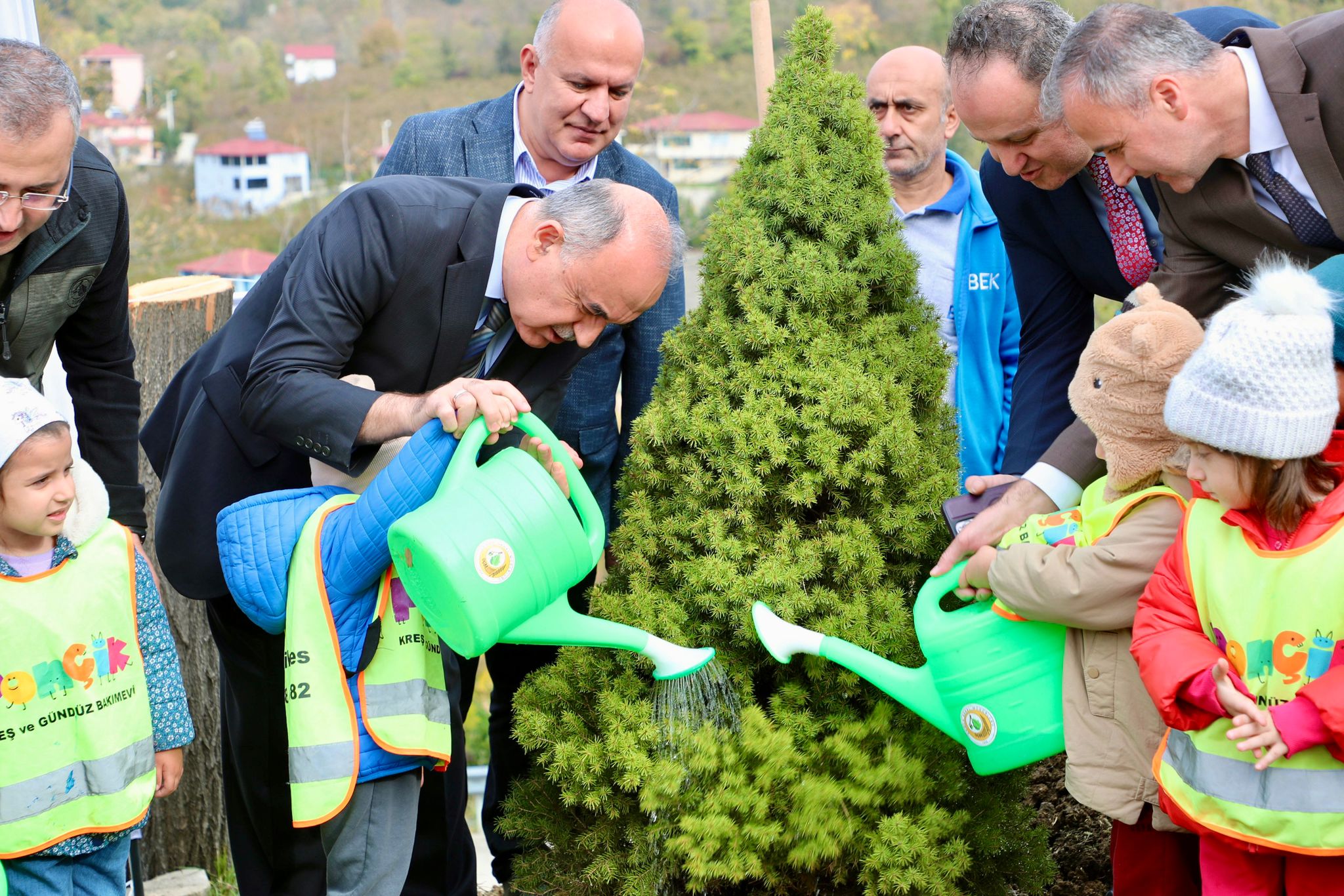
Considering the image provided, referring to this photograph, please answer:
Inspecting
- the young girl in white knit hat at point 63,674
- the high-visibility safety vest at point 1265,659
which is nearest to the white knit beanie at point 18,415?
the young girl in white knit hat at point 63,674

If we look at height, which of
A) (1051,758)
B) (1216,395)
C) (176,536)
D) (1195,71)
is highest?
(1195,71)

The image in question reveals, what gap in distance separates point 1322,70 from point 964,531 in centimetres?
109

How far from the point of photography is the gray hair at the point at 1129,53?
2.24 m

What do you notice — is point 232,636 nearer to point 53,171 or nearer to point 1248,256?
point 53,171

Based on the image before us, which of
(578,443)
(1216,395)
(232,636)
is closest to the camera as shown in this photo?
(1216,395)

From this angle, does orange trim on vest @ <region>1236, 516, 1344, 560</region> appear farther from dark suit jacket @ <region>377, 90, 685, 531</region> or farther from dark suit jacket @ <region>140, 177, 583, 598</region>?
dark suit jacket @ <region>377, 90, 685, 531</region>

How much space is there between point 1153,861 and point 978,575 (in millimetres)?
766

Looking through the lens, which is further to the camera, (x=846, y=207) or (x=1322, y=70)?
(x=846, y=207)

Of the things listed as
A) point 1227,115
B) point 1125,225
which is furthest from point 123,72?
point 1227,115

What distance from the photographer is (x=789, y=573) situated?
7.70ft

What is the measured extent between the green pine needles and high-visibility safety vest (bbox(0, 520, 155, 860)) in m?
0.78

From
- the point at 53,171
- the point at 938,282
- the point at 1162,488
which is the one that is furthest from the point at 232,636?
the point at 938,282

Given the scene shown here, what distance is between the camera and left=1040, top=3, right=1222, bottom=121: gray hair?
224 cm

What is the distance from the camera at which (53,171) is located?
2.29 meters
